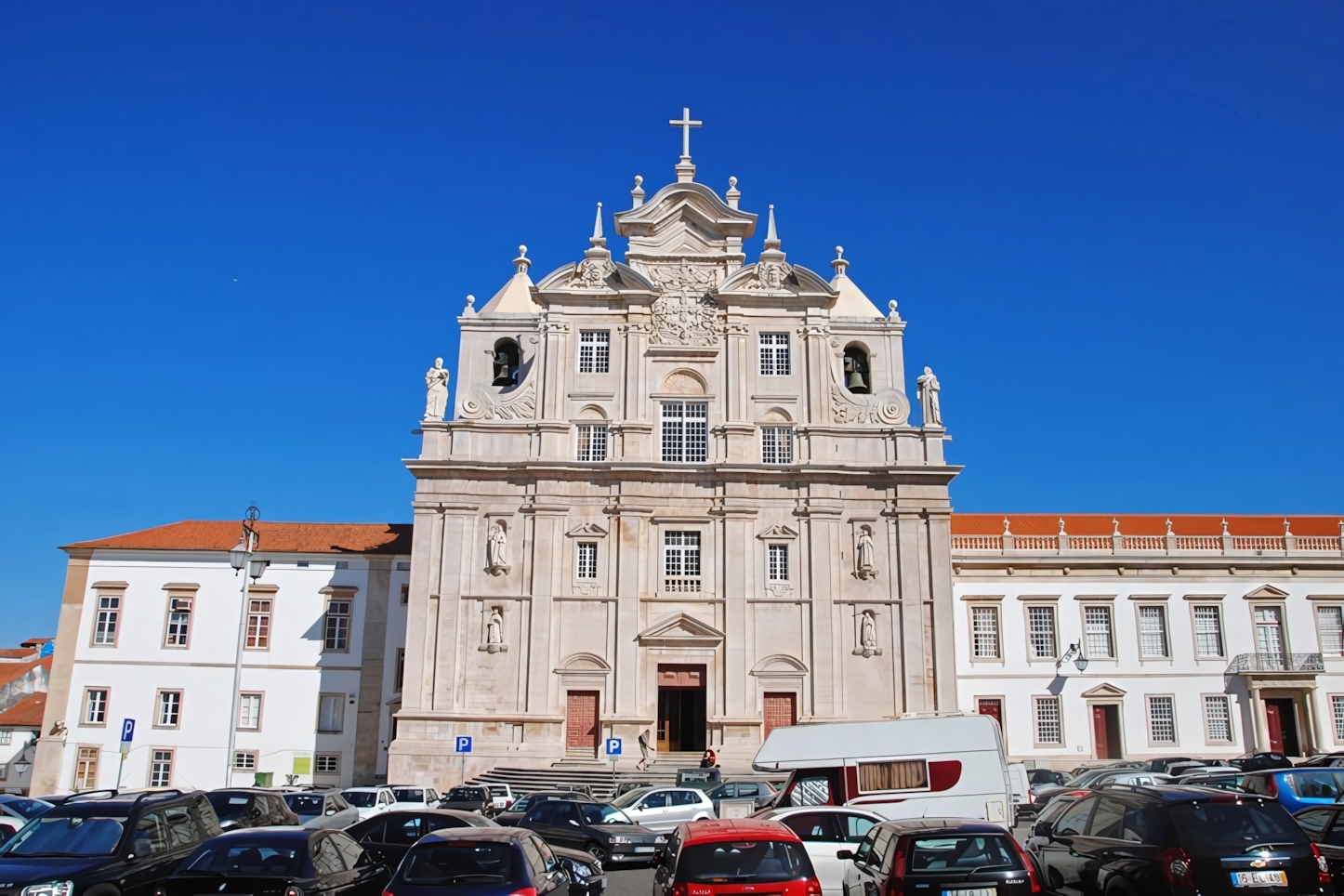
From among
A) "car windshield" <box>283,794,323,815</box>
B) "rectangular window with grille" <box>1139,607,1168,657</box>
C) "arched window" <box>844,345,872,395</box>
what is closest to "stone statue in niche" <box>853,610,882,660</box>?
"arched window" <box>844,345,872,395</box>

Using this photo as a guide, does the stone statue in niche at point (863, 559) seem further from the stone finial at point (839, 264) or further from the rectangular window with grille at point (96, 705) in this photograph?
the rectangular window with grille at point (96, 705)

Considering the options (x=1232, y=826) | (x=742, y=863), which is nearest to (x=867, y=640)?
(x=1232, y=826)

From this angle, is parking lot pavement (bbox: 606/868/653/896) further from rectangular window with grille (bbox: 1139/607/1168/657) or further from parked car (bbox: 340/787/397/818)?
rectangular window with grille (bbox: 1139/607/1168/657)

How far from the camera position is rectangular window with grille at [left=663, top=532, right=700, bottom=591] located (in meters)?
38.8

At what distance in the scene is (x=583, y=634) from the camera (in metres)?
38.1

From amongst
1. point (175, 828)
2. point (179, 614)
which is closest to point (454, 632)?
point (179, 614)

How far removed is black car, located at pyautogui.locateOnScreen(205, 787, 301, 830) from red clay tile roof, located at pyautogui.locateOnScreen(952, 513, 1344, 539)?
34.0 metres

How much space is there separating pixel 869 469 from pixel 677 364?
818 cm

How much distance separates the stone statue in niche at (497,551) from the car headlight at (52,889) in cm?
2583

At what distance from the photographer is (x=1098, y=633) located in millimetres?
43688

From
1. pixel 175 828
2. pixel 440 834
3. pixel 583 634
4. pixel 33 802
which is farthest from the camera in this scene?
pixel 583 634

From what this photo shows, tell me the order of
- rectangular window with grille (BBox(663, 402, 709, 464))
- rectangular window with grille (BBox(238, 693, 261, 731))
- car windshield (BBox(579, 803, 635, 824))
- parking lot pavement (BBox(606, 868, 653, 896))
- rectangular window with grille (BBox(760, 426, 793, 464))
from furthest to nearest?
rectangular window with grille (BBox(238, 693, 261, 731)) → rectangular window with grille (BBox(663, 402, 709, 464)) → rectangular window with grille (BBox(760, 426, 793, 464)) → car windshield (BBox(579, 803, 635, 824)) → parking lot pavement (BBox(606, 868, 653, 896))

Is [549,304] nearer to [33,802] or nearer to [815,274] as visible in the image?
[815,274]

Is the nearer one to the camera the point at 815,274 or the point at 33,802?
the point at 33,802
